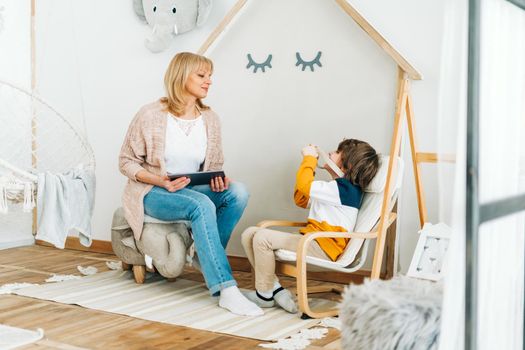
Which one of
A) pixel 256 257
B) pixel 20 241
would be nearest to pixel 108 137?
pixel 20 241

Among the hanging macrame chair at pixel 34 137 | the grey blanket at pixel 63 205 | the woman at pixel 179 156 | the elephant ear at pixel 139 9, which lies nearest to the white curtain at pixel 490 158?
the woman at pixel 179 156

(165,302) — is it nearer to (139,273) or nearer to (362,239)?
(139,273)

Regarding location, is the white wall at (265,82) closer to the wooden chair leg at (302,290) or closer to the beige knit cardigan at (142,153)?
the beige knit cardigan at (142,153)

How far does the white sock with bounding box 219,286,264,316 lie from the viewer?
8.80 ft

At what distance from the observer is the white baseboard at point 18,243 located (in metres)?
4.14

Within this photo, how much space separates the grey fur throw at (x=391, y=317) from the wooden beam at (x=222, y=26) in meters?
2.11

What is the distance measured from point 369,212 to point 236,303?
687mm

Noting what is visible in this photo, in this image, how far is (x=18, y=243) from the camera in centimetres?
427

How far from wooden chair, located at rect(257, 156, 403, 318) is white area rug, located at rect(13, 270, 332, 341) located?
176 millimetres

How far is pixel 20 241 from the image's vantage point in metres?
4.29

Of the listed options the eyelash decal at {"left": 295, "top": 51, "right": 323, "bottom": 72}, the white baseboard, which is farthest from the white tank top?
the white baseboard

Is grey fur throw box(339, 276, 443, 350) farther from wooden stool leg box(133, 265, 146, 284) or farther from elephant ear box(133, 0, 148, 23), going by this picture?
elephant ear box(133, 0, 148, 23)

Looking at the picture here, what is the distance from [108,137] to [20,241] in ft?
3.05

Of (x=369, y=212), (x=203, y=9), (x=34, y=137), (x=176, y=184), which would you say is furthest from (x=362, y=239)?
(x=34, y=137)
